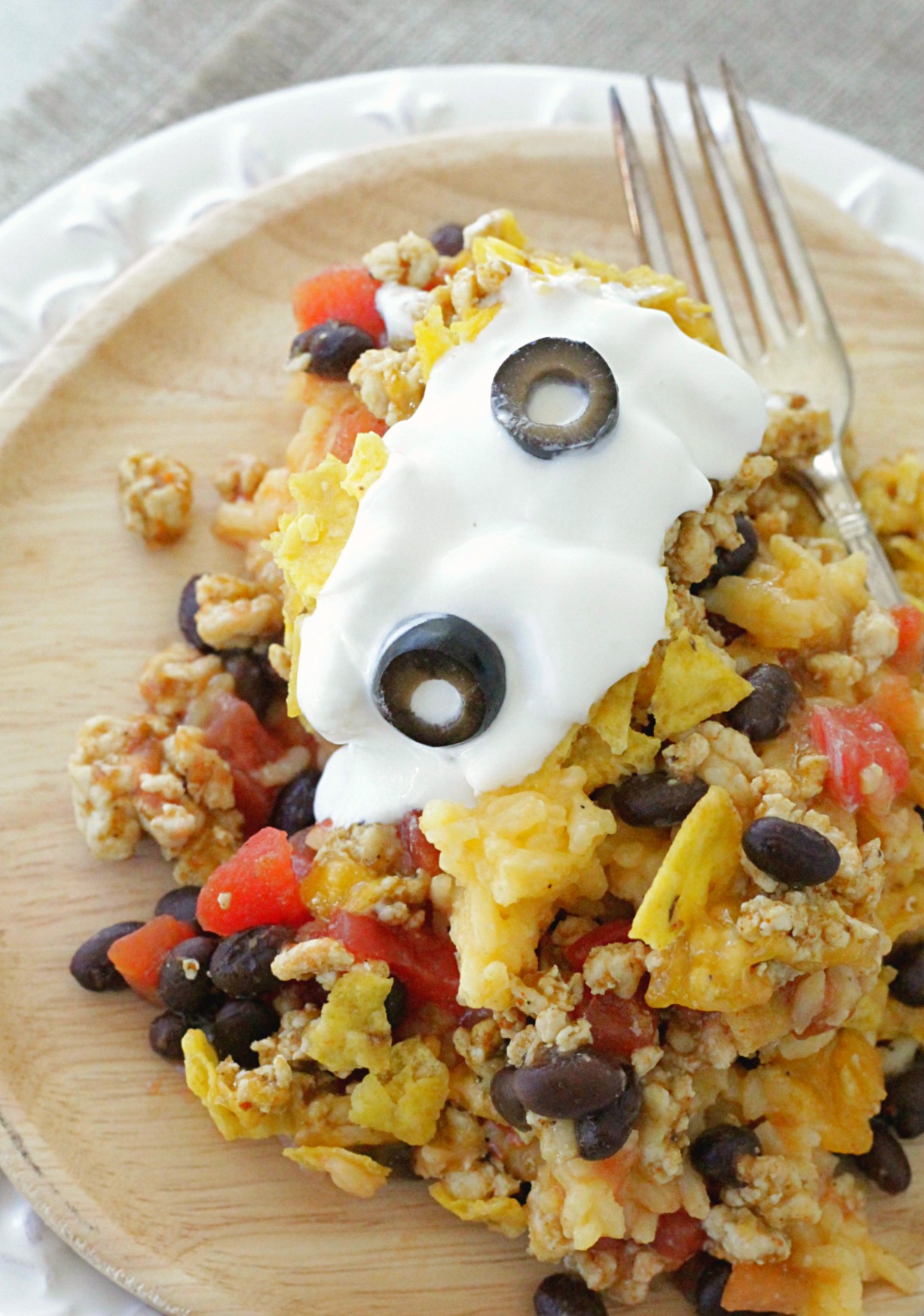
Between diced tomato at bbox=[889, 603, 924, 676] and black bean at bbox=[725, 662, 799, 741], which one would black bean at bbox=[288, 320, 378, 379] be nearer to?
black bean at bbox=[725, 662, 799, 741]

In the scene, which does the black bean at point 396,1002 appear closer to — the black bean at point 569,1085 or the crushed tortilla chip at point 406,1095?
the crushed tortilla chip at point 406,1095

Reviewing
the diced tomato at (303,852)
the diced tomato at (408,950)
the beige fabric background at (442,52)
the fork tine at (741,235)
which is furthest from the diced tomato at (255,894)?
the beige fabric background at (442,52)

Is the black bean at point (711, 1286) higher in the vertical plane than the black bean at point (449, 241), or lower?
lower

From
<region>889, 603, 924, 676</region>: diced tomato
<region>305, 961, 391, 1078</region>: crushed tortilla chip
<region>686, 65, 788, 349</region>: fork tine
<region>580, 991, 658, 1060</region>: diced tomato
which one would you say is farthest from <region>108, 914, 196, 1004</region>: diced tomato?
<region>686, 65, 788, 349</region>: fork tine

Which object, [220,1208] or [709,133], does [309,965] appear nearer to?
[220,1208]

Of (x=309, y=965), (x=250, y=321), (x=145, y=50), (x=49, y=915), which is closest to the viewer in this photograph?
(x=309, y=965)

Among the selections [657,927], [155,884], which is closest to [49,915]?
[155,884]

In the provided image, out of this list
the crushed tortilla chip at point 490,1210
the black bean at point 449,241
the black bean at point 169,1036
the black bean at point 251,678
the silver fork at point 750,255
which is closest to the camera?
the crushed tortilla chip at point 490,1210
